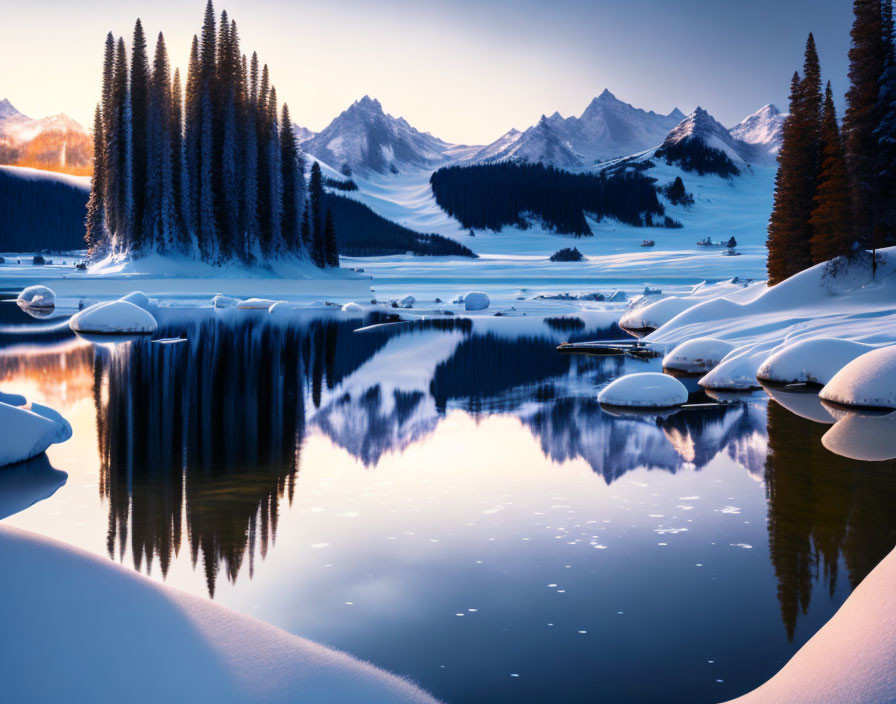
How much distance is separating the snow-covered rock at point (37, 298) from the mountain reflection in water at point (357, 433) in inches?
728

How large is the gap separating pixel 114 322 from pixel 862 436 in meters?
22.2

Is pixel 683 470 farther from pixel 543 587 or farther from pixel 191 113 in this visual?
pixel 191 113

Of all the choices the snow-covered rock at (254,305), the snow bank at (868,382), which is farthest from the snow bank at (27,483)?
the snow-covered rock at (254,305)

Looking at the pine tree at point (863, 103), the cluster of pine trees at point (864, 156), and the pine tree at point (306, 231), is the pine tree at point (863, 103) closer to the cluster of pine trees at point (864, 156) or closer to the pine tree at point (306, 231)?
the cluster of pine trees at point (864, 156)

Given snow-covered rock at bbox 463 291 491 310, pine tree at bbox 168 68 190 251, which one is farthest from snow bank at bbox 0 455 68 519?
pine tree at bbox 168 68 190 251

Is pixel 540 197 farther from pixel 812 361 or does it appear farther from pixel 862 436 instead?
pixel 862 436

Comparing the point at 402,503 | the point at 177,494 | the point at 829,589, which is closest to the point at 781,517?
the point at 829,589

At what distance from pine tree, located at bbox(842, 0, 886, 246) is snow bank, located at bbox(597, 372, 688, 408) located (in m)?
16.3

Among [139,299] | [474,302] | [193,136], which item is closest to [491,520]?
[139,299]

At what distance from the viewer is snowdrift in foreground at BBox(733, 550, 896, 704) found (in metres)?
4.27

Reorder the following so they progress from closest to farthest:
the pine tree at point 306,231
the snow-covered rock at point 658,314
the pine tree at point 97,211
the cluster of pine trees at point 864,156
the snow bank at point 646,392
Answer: the snow bank at point 646,392 → the cluster of pine trees at point 864,156 → the snow-covered rock at point 658,314 → the pine tree at point 97,211 → the pine tree at point 306,231

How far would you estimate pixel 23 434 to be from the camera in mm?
10211

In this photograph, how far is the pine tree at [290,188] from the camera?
6178cm

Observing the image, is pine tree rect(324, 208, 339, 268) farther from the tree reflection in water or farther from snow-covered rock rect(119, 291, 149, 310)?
the tree reflection in water
